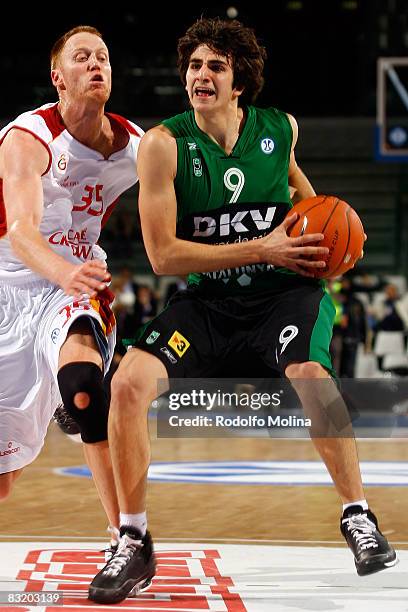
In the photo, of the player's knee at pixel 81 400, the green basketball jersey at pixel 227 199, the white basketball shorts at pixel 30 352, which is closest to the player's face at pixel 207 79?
the green basketball jersey at pixel 227 199

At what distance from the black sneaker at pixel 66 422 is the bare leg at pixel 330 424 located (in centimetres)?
121

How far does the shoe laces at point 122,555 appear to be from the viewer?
3918 millimetres

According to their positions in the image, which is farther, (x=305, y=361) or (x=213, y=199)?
(x=213, y=199)

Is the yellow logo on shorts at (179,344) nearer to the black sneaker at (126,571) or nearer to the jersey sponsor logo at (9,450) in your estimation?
the black sneaker at (126,571)

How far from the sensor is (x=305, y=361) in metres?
3.85

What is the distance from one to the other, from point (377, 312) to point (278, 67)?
18.4 ft

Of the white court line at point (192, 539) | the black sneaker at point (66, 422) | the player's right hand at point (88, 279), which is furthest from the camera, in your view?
the white court line at point (192, 539)

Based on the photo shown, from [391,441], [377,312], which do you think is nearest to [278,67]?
[377,312]

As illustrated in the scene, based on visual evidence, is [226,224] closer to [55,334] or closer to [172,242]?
[172,242]

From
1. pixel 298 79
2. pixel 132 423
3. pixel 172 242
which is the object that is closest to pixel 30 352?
pixel 132 423

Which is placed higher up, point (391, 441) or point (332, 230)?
point (332, 230)

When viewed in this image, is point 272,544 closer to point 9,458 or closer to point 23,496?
point 9,458

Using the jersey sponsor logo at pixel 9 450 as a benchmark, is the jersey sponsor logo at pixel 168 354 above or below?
above

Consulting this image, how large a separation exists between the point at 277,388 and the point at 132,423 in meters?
7.02
